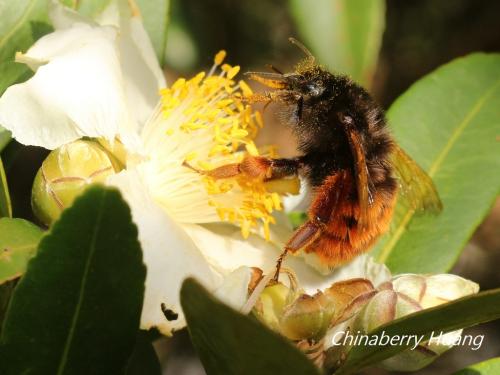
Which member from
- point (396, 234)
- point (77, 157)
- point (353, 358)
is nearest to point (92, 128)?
point (77, 157)

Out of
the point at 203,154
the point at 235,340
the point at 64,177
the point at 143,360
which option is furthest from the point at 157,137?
the point at 235,340

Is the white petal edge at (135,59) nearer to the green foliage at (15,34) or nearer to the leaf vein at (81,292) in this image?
the green foliage at (15,34)

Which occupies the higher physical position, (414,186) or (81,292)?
(81,292)

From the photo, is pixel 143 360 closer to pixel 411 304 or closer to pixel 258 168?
pixel 258 168

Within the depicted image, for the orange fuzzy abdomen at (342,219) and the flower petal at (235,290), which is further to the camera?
the orange fuzzy abdomen at (342,219)

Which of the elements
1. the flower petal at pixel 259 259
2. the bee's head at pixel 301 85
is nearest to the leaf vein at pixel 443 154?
the flower petal at pixel 259 259
